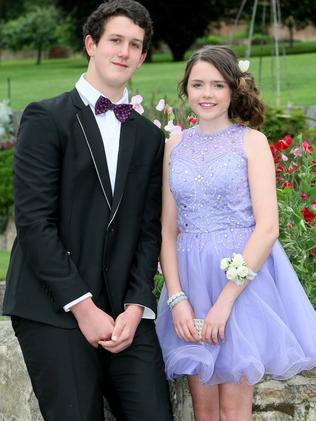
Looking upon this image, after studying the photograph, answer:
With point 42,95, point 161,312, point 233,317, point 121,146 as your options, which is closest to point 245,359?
point 233,317

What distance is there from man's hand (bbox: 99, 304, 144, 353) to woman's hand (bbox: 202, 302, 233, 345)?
0.25m

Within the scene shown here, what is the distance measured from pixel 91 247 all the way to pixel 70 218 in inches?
5.0

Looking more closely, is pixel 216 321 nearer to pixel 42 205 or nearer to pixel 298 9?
pixel 42 205

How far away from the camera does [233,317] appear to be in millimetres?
3600

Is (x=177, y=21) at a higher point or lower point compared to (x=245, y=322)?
lower

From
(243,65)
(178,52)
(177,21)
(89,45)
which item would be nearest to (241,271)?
(243,65)

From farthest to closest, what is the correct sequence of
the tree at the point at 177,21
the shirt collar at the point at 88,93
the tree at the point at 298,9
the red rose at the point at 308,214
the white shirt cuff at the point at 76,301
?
1. the tree at the point at 298,9
2. the tree at the point at 177,21
3. the red rose at the point at 308,214
4. the shirt collar at the point at 88,93
5. the white shirt cuff at the point at 76,301

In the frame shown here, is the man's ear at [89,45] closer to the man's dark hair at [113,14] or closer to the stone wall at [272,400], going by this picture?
the man's dark hair at [113,14]

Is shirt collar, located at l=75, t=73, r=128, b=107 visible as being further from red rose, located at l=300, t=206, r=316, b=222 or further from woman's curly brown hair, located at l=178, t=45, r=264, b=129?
red rose, located at l=300, t=206, r=316, b=222

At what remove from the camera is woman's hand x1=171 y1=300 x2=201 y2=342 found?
3.61m

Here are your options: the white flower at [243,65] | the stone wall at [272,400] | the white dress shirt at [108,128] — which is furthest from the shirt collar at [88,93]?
the stone wall at [272,400]

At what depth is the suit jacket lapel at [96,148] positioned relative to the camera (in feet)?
11.6

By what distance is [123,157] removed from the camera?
11.8 feet

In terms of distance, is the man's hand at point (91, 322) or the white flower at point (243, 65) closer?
the man's hand at point (91, 322)
